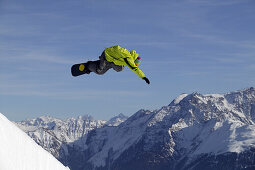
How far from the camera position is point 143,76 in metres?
18.7

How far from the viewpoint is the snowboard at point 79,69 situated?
78.3ft

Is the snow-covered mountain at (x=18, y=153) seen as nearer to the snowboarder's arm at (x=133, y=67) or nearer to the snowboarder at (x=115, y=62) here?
the snowboarder at (x=115, y=62)

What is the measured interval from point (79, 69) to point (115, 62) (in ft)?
13.1

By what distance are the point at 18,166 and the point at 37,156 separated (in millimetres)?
2094

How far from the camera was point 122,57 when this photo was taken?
20.1m

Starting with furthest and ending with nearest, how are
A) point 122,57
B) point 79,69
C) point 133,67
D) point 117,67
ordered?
point 79,69 < point 117,67 < point 122,57 < point 133,67

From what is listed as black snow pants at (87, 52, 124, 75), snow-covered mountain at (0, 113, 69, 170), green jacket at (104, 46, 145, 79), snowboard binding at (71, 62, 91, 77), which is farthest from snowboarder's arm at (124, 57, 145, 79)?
snow-covered mountain at (0, 113, 69, 170)

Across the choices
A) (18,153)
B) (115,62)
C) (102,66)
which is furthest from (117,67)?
(18,153)

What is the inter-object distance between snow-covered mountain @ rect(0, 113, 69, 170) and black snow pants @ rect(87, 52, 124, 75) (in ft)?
16.9

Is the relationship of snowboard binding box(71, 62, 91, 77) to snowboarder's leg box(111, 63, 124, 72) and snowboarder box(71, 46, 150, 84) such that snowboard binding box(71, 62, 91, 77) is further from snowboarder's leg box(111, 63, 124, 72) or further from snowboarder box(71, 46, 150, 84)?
snowboarder's leg box(111, 63, 124, 72)

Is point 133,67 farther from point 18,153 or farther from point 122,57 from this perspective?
point 18,153

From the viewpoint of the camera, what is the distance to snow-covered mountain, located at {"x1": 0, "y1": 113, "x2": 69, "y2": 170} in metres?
17.5

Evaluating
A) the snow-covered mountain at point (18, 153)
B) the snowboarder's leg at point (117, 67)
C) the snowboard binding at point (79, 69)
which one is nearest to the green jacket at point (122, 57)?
the snowboarder's leg at point (117, 67)

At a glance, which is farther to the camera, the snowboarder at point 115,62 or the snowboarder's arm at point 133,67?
the snowboarder at point 115,62
